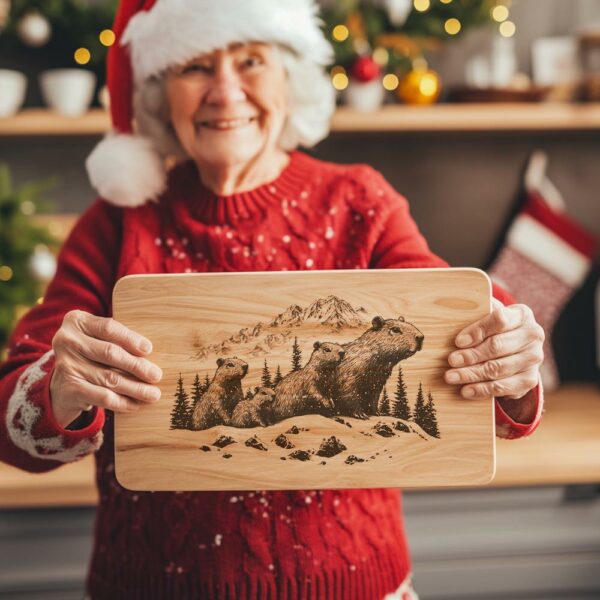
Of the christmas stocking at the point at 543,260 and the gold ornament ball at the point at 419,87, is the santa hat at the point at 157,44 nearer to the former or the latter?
the gold ornament ball at the point at 419,87

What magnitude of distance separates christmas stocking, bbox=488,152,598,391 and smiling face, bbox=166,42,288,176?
1271 millimetres

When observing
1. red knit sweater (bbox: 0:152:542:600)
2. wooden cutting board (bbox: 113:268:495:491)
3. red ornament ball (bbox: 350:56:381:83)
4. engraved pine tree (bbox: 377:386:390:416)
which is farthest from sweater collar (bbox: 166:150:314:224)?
→ red ornament ball (bbox: 350:56:381:83)

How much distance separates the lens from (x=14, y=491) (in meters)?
1.51

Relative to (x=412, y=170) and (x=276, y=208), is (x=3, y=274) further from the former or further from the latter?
(x=412, y=170)

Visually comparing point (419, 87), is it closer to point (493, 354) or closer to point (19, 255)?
point (19, 255)

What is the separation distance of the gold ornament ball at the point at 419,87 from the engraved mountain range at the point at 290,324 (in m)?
1.27

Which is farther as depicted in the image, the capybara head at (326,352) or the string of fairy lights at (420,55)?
the string of fairy lights at (420,55)

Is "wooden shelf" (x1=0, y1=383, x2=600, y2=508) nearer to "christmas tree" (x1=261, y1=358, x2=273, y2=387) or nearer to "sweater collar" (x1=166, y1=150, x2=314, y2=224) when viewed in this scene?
"sweater collar" (x1=166, y1=150, x2=314, y2=224)

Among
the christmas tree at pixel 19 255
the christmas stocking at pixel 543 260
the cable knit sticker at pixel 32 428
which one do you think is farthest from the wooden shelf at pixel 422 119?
the cable knit sticker at pixel 32 428

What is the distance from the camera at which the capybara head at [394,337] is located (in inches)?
30.5

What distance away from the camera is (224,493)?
92cm

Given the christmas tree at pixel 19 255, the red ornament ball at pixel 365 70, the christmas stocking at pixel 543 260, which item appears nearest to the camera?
the christmas tree at pixel 19 255

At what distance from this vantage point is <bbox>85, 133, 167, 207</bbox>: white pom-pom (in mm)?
983

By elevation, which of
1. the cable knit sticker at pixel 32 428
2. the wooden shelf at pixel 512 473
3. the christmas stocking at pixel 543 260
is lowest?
the wooden shelf at pixel 512 473
